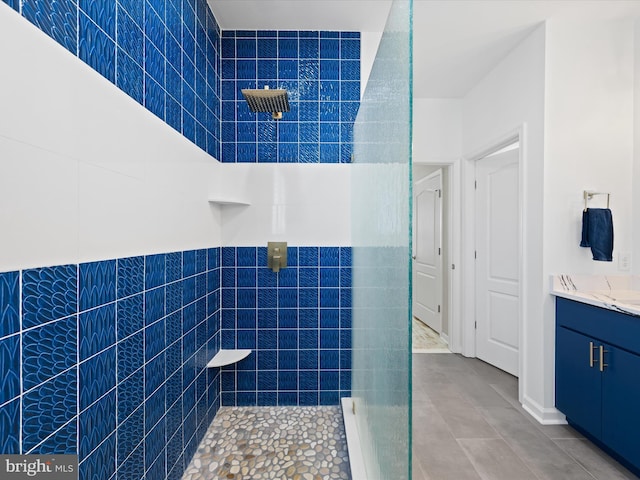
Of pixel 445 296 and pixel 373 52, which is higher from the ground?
pixel 373 52

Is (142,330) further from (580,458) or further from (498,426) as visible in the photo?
(580,458)

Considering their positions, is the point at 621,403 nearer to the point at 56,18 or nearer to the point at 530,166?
the point at 530,166

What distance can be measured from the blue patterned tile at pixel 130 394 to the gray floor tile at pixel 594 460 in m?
2.27

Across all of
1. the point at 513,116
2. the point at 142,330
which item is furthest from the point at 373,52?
the point at 142,330

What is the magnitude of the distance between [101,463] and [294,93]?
2.36 meters

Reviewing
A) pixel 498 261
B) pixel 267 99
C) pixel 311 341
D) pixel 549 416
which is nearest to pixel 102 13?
pixel 267 99

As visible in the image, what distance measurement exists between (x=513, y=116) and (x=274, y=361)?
269cm

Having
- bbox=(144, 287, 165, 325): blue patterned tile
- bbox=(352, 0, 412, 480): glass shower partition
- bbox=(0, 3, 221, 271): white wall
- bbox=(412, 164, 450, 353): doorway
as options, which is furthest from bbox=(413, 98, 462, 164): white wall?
bbox=(144, 287, 165, 325): blue patterned tile

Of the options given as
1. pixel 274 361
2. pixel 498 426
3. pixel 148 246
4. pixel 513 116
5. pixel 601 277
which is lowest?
pixel 498 426

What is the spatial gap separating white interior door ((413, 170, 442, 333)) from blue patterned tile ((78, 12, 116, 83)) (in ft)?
12.1

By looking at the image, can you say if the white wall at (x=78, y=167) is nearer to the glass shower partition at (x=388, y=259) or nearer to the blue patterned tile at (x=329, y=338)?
the glass shower partition at (x=388, y=259)

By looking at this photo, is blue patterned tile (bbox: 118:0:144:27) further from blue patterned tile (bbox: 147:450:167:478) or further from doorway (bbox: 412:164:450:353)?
doorway (bbox: 412:164:450:353)

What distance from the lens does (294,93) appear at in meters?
2.48

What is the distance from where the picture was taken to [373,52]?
8.17 feet
